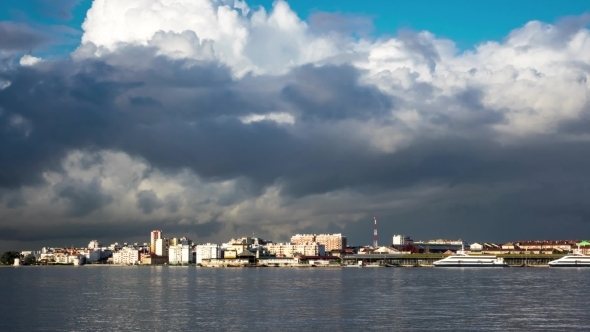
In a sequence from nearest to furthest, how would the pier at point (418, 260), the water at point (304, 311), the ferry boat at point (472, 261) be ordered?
1. the water at point (304, 311)
2. the ferry boat at point (472, 261)
3. the pier at point (418, 260)

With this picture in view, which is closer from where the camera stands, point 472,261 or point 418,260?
point 472,261

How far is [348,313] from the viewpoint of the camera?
132ft

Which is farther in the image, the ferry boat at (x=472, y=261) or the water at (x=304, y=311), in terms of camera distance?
the ferry boat at (x=472, y=261)

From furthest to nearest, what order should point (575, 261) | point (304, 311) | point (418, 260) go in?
point (418, 260), point (575, 261), point (304, 311)

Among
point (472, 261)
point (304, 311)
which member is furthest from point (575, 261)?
point (304, 311)

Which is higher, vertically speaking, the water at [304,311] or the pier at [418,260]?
the water at [304,311]

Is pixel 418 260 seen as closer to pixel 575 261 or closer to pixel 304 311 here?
pixel 575 261

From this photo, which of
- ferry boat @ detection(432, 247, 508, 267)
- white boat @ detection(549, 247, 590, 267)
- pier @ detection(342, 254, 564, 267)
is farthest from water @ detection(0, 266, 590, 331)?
pier @ detection(342, 254, 564, 267)

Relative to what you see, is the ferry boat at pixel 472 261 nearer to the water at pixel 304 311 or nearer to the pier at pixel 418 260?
the pier at pixel 418 260

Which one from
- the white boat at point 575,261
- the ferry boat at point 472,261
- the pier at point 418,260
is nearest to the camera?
the white boat at point 575,261

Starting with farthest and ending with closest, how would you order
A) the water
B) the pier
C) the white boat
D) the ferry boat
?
the pier → the ferry boat → the white boat → the water

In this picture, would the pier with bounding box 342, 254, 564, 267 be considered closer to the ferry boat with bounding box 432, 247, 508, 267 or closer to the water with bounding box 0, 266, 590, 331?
the ferry boat with bounding box 432, 247, 508, 267

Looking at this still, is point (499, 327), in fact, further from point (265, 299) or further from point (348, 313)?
point (265, 299)

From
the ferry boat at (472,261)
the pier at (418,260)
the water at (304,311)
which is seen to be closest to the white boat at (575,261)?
the ferry boat at (472,261)
